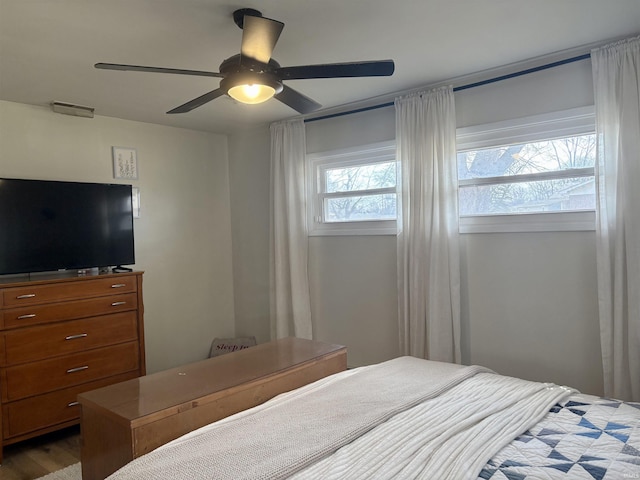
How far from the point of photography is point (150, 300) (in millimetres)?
4285

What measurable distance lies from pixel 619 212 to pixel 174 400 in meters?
2.62

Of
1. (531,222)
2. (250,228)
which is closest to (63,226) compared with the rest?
(250,228)

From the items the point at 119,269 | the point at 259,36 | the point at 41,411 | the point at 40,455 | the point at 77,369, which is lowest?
the point at 40,455

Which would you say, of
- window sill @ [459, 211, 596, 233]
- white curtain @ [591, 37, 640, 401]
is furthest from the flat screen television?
white curtain @ [591, 37, 640, 401]

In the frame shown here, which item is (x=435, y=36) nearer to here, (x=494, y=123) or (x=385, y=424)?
(x=494, y=123)

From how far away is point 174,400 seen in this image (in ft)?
6.48

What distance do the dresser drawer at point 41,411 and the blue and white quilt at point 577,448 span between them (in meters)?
2.70

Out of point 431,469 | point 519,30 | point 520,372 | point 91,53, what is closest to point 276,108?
point 91,53

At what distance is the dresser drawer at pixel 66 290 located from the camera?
3.00 metres

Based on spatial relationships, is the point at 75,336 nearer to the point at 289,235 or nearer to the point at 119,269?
the point at 119,269

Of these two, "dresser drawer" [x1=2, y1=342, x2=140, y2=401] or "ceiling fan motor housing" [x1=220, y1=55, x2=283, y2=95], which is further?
"dresser drawer" [x1=2, y1=342, x2=140, y2=401]

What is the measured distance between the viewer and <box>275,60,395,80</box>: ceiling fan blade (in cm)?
205

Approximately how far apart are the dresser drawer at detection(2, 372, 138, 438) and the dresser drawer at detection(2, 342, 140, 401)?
4 centimetres

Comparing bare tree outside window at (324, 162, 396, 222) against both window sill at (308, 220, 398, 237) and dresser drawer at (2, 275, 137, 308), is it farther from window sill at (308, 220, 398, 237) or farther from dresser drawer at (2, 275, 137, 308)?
dresser drawer at (2, 275, 137, 308)
